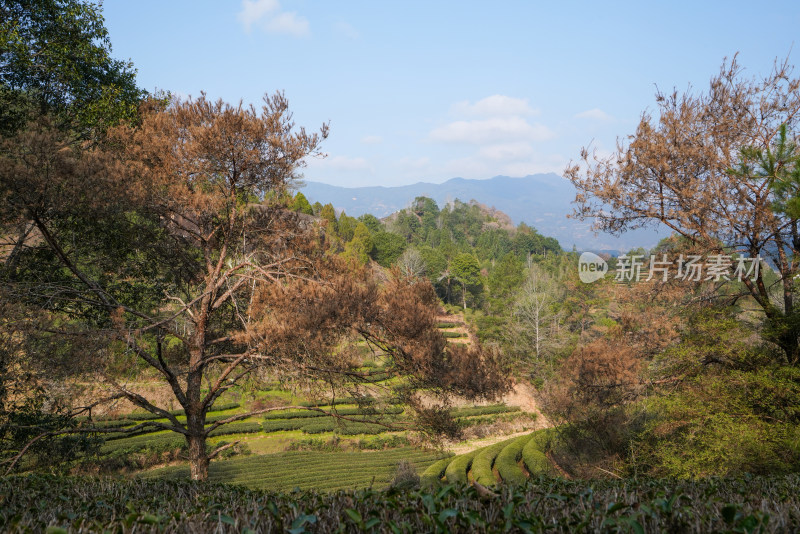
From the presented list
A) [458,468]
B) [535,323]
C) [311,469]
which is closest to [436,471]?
[458,468]

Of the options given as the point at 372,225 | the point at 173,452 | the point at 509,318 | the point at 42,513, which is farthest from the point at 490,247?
the point at 42,513

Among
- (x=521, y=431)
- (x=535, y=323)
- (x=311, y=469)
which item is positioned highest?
(x=535, y=323)

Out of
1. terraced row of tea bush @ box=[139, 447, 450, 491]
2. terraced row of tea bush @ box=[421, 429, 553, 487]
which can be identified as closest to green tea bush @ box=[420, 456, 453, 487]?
terraced row of tea bush @ box=[421, 429, 553, 487]

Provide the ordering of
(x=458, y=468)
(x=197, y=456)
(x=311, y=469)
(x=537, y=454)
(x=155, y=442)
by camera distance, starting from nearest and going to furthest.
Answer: (x=197, y=456)
(x=458, y=468)
(x=311, y=469)
(x=537, y=454)
(x=155, y=442)

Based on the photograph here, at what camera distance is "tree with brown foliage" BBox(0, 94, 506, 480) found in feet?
22.8

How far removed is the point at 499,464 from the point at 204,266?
14871 millimetres

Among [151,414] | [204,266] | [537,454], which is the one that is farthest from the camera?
[151,414]

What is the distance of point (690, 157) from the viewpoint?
31.8ft

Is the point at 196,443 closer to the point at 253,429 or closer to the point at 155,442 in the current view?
the point at 155,442

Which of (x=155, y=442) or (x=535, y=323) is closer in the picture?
(x=155, y=442)

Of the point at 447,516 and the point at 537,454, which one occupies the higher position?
the point at 447,516

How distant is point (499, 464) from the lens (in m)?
19.0

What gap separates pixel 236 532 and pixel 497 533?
1.18 metres

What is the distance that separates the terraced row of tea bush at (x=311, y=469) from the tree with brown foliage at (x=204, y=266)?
31.9 ft
